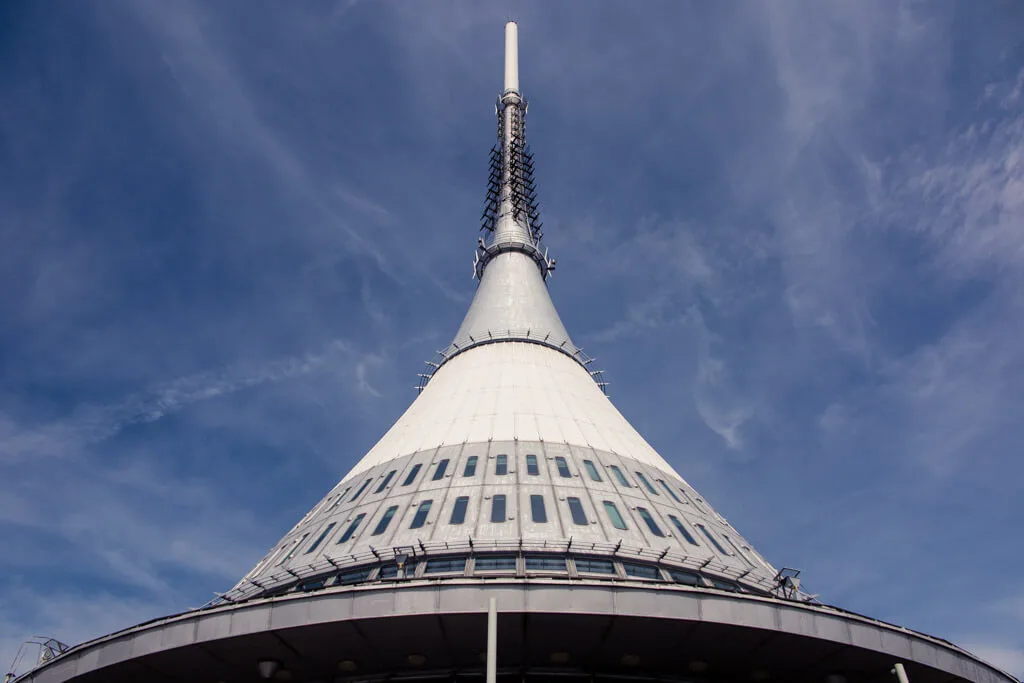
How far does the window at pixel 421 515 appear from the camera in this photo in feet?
91.6

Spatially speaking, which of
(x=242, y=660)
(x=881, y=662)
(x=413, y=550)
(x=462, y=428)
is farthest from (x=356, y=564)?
(x=881, y=662)

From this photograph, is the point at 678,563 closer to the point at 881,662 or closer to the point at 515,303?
the point at 881,662

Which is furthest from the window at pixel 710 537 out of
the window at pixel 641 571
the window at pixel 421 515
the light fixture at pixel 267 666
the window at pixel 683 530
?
the light fixture at pixel 267 666

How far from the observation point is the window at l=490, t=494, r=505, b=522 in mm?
27500

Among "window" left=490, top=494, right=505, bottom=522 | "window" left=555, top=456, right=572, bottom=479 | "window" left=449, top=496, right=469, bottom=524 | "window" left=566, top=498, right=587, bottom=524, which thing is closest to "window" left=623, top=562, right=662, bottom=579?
"window" left=566, top=498, right=587, bottom=524

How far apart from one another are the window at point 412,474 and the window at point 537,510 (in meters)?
5.32

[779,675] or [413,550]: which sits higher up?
[413,550]

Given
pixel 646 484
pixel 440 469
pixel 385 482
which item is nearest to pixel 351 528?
pixel 385 482

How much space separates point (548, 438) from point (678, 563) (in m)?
8.99

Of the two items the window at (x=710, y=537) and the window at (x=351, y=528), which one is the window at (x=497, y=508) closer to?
the window at (x=351, y=528)

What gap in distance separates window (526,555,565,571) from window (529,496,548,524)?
5.95 feet

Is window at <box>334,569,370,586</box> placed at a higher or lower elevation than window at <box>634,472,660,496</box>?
lower

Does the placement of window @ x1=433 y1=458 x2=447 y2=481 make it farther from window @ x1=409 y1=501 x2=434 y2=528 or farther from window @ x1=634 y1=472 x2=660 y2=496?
window @ x1=634 y1=472 x2=660 y2=496

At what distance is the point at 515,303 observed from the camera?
47031mm
